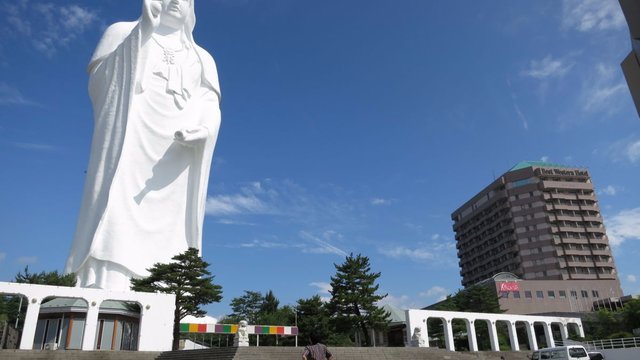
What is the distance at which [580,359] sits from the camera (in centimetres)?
1853

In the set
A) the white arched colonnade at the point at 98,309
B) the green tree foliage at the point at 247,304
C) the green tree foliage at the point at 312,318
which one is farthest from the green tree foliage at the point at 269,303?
the white arched colonnade at the point at 98,309

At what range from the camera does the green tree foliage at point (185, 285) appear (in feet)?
85.2

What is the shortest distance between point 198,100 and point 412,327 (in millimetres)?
22005

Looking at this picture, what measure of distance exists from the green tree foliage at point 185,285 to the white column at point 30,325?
21.3 ft

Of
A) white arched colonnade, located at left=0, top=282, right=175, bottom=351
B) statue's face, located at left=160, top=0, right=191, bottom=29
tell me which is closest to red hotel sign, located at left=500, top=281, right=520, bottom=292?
statue's face, located at left=160, top=0, right=191, bottom=29

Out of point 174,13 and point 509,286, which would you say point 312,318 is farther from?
point 509,286

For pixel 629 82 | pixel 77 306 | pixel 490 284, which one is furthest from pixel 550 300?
pixel 629 82

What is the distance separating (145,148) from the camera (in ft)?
110

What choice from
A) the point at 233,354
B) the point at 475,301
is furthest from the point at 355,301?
the point at 475,301

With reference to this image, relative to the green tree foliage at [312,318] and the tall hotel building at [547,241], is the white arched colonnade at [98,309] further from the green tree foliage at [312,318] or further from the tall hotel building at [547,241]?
the tall hotel building at [547,241]

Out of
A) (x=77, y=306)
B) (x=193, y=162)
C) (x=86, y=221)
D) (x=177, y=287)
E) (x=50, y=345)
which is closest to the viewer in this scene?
(x=50, y=345)

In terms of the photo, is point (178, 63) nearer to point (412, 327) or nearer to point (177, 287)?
point (177, 287)

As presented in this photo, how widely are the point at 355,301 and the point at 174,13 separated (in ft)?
80.2

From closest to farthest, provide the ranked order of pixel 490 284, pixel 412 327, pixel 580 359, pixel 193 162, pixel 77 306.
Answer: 1. pixel 580 359
2. pixel 77 306
3. pixel 412 327
4. pixel 193 162
5. pixel 490 284
